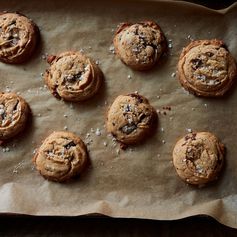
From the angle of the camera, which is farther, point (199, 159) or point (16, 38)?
point (16, 38)

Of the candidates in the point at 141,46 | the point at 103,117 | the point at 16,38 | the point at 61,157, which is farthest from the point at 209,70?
the point at 16,38

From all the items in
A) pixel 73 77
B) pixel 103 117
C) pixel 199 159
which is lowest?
pixel 199 159

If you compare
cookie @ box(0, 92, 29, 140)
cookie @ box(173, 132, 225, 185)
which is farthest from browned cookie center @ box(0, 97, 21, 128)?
cookie @ box(173, 132, 225, 185)

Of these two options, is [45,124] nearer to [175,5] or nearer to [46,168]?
[46,168]

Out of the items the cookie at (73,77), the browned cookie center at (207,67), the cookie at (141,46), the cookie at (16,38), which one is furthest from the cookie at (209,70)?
the cookie at (16,38)

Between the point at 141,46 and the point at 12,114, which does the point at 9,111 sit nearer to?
the point at 12,114

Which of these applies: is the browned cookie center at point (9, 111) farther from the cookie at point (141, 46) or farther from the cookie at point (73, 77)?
the cookie at point (141, 46)

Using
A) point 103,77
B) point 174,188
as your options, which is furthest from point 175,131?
point 103,77
